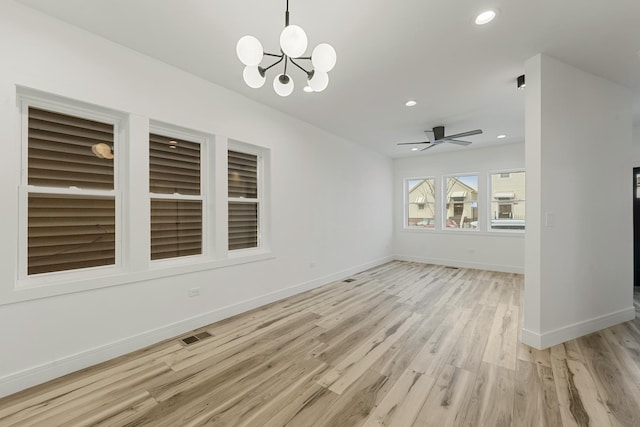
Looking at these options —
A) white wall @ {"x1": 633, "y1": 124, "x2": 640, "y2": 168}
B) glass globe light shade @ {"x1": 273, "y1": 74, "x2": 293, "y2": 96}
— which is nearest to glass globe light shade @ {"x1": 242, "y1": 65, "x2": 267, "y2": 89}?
glass globe light shade @ {"x1": 273, "y1": 74, "x2": 293, "y2": 96}

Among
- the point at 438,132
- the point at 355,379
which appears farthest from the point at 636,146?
the point at 355,379

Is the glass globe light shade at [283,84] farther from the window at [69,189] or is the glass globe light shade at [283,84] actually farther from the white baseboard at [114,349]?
the white baseboard at [114,349]

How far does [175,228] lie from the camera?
3.04 metres

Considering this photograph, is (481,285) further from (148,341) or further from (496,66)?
(148,341)

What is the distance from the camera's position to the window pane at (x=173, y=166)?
2.86 m

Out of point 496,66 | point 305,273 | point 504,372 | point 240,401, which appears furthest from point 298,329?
point 496,66

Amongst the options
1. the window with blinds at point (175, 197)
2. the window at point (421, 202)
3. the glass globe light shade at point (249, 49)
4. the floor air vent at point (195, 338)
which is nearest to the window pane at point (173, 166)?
the window with blinds at point (175, 197)

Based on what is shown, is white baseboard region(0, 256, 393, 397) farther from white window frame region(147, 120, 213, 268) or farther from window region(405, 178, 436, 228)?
window region(405, 178, 436, 228)

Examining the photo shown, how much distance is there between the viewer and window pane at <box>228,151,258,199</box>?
360cm

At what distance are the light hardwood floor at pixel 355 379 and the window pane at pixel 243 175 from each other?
5.54 feet

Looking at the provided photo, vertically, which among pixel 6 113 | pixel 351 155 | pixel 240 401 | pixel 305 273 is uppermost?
pixel 351 155

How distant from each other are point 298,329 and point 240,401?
1159mm

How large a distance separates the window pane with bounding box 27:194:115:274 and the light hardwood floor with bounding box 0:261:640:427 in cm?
95

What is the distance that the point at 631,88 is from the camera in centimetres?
313
